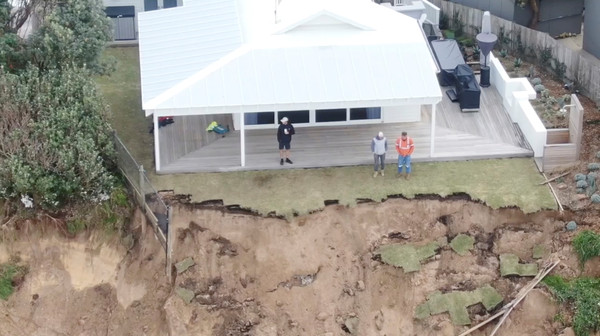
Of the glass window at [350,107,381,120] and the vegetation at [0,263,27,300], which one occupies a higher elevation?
the glass window at [350,107,381,120]

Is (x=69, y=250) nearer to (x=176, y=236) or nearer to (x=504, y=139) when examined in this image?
(x=176, y=236)

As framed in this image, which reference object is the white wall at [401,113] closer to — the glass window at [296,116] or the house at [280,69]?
the house at [280,69]

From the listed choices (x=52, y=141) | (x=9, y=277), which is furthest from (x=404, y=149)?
(x=9, y=277)

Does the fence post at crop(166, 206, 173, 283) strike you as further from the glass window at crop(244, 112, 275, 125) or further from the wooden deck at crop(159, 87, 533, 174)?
the glass window at crop(244, 112, 275, 125)

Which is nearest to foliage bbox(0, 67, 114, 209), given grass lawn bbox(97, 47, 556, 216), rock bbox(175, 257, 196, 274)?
grass lawn bbox(97, 47, 556, 216)

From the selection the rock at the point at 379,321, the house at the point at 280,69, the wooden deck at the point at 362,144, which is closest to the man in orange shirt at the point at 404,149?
the wooden deck at the point at 362,144
